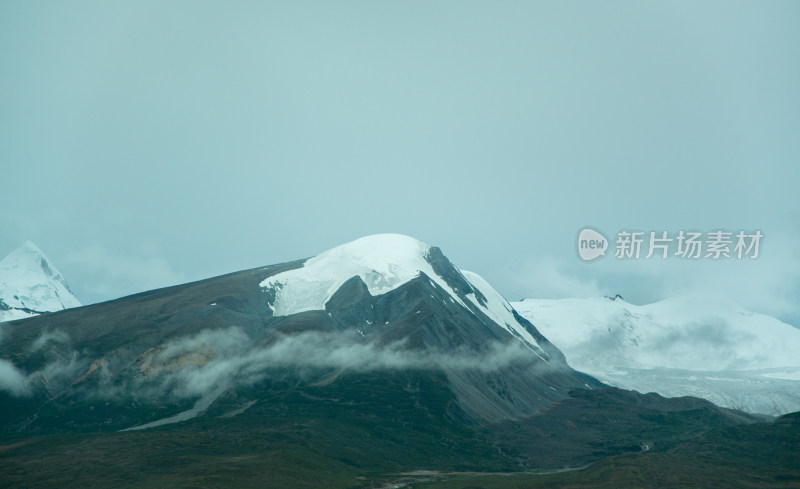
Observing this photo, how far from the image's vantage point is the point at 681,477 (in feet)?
640

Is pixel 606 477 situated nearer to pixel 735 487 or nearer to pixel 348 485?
pixel 735 487

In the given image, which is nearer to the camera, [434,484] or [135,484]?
[135,484]

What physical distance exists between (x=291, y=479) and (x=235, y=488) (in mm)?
17877

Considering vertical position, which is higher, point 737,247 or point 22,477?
point 737,247

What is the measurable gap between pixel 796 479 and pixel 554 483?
64640 millimetres

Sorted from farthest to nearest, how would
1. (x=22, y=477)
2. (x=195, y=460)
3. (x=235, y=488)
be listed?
(x=195, y=460), (x=22, y=477), (x=235, y=488)

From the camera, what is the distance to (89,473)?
623ft

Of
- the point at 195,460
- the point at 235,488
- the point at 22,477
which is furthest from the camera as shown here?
the point at 195,460

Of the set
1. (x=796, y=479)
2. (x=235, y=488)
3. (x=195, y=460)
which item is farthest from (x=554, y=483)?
(x=195, y=460)

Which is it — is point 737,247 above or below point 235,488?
above

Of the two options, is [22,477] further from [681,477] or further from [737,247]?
[737,247]

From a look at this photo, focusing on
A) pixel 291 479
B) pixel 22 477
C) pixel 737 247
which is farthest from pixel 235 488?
pixel 737 247

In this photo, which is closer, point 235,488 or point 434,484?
point 235,488

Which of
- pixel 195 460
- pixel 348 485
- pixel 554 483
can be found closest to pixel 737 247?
pixel 554 483
